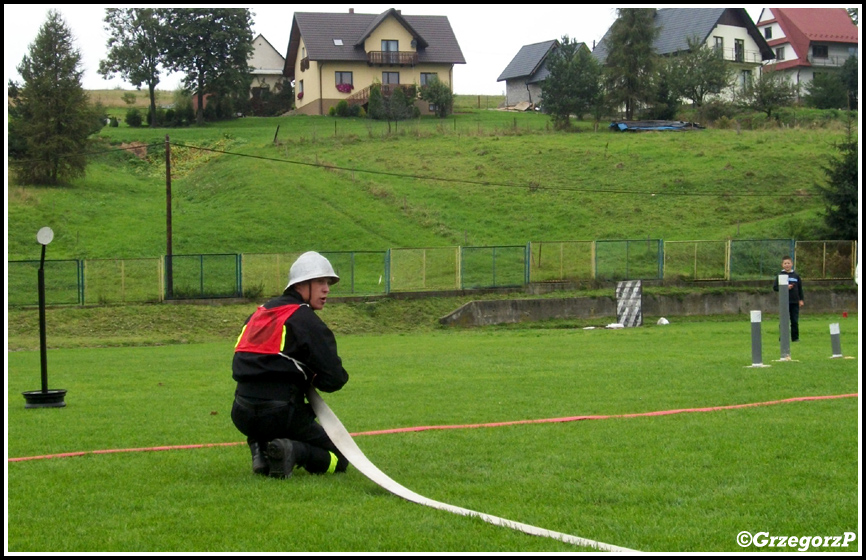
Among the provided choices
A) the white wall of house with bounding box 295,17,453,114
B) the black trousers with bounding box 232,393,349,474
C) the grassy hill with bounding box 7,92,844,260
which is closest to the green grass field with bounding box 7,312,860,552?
the black trousers with bounding box 232,393,349,474

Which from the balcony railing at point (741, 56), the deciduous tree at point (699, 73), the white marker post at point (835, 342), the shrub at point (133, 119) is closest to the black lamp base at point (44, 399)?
the white marker post at point (835, 342)

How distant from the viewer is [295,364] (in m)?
7.59

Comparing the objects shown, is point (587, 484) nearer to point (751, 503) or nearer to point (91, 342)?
point (751, 503)

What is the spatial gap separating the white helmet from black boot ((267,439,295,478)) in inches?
51.5

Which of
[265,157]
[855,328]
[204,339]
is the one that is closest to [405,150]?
[265,157]

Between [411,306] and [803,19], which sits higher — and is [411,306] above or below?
below

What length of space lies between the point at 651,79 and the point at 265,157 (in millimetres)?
34822

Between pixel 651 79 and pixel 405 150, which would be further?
pixel 651 79

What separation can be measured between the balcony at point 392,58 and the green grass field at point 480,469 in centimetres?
7122

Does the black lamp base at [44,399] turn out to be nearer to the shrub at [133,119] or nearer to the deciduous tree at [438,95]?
the shrub at [133,119]

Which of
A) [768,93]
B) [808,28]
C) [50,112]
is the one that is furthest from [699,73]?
[50,112]

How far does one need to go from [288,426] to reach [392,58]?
79971 millimetres

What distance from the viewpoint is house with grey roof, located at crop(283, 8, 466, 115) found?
84.1 metres

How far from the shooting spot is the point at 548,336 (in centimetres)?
2933
